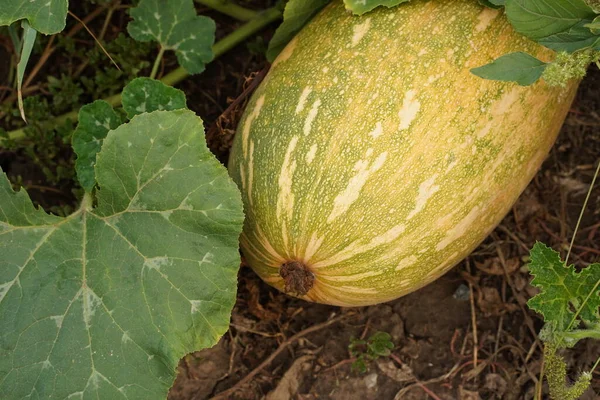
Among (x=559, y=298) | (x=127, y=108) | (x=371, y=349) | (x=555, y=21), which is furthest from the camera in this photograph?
(x=371, y=349)

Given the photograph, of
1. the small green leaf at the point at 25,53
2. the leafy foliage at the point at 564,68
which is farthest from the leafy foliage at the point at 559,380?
the small green leaf at the point at 25,53

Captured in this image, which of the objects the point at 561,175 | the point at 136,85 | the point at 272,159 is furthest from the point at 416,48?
the point at 561,175

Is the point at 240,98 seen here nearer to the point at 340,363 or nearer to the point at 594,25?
the point at 340,363

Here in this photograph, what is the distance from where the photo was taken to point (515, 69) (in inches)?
67.9

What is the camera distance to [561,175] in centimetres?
264

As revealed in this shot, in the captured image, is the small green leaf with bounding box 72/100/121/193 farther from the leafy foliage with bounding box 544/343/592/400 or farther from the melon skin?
the leafy foliage with bounding box 544/343/592/400

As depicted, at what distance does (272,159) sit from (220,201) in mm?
211

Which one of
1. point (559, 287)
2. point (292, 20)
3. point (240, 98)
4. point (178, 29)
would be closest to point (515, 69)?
point (559, 287)

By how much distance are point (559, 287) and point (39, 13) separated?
60.6 inches

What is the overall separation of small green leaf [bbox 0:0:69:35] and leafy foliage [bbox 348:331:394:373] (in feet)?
4.58

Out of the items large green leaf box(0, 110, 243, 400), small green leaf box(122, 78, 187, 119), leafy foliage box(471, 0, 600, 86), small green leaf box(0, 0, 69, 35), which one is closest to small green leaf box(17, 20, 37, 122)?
small green leaf box(0, 0, 69, 35)

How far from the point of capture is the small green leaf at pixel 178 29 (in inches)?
93.4

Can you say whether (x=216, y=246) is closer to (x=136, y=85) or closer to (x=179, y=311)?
(x=179, y=311)

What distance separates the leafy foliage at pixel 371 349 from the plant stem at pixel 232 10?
1.23 m
